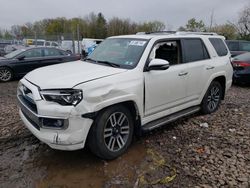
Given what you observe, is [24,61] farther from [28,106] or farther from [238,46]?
[238,46]

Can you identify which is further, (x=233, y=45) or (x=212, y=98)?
(x=233, y=45)

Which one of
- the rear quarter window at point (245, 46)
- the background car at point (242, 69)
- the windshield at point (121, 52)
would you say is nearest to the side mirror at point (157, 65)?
the windshield at point (121, 52)

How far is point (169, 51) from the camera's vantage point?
4586mm

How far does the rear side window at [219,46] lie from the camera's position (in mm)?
5569

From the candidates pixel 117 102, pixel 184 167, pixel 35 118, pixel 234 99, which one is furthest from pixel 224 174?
pixel 234 99

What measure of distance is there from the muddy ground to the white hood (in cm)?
115

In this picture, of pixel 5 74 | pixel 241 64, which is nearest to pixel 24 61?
pixel 5 74

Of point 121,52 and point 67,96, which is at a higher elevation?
point 121,52

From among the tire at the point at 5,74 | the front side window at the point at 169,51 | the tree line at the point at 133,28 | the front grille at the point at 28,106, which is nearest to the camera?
the front grille at the point at 28,106

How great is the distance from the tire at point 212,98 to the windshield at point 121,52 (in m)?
2.11

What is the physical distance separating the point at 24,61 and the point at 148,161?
8017mm

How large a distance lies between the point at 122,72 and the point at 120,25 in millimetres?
42403

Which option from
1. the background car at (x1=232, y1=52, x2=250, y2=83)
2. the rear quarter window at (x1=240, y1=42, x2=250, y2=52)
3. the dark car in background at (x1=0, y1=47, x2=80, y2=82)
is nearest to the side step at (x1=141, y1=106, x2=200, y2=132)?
the background car at (x1=232, y1=52, x2=250, y2=83)

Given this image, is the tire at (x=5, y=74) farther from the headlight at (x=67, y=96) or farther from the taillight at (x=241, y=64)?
the taillight at (x=241, y=64)
